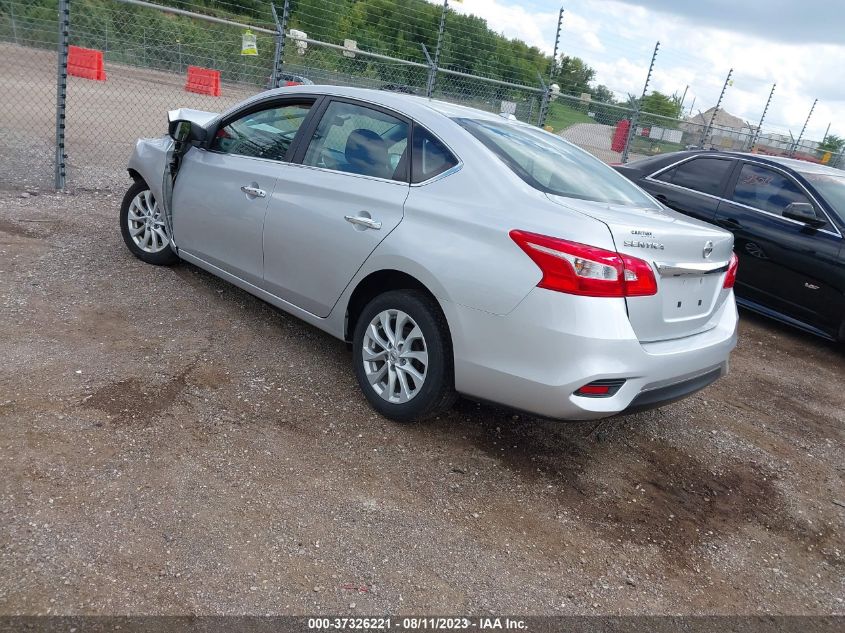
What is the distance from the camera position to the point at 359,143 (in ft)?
12.9

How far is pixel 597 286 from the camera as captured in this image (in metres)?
2.92

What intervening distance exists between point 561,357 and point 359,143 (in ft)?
5.95

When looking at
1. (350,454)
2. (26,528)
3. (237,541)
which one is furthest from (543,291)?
(26,528)

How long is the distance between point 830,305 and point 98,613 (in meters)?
5.96

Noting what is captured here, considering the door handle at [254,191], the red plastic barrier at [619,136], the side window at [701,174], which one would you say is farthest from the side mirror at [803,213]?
the red plastic barrier at [619,136]

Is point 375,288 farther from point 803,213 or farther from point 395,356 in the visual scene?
point 803,213

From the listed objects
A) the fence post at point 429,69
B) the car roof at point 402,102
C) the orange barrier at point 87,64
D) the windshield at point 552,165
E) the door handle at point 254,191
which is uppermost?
the fence post at point 429,69

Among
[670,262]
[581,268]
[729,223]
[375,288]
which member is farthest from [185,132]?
[729,223]

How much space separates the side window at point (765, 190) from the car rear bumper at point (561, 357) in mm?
3819

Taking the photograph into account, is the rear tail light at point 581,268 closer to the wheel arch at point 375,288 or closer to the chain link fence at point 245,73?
the wheel arch at point 375,288

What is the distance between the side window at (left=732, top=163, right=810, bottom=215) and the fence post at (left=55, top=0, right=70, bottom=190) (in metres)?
6.99

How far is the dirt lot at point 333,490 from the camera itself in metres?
2.51

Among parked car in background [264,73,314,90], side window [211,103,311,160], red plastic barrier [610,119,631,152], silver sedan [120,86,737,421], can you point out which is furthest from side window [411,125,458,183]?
red plastic barrier [610,119,631,152]

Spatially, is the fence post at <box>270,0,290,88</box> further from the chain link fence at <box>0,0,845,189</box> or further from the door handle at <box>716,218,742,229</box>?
the door handle at <box>716,218,742,229</box>
